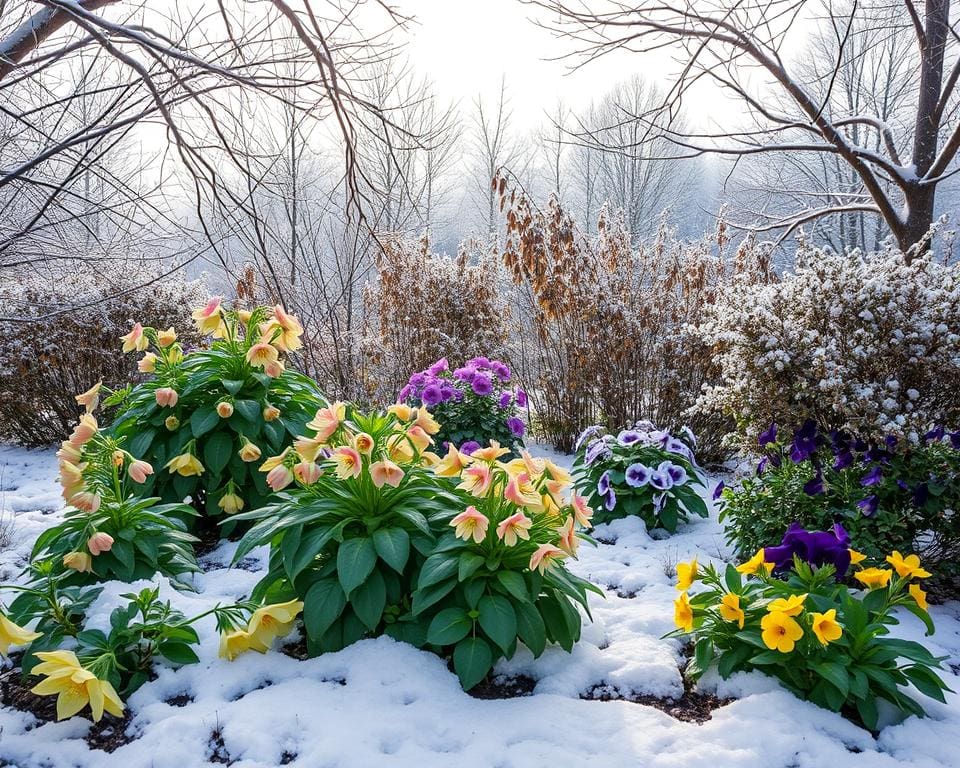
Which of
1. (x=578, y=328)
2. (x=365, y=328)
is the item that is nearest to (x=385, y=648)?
(x=578, y=328)

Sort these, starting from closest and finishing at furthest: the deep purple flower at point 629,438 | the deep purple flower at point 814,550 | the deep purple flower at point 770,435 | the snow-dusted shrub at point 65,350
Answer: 1. the deep purple flower at point 814,550
2. the deep purple flower at point 770,435
3. the deep purple flower at point 629,438
4. the snow-dusted shrub at point 65,350

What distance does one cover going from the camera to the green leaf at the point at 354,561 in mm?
2051

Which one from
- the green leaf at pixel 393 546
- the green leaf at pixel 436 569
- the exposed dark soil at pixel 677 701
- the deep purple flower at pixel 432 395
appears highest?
the deep purple flower at pixel 432 395

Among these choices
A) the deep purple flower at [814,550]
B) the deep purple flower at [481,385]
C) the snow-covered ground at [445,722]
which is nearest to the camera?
the snow-covered ground at [445,722]

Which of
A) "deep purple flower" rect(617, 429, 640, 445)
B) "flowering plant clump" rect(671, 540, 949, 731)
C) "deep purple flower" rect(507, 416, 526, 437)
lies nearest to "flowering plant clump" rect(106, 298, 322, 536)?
"deep purple flower" rect(507, 416, 526, 437)

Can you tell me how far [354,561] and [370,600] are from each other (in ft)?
0.46

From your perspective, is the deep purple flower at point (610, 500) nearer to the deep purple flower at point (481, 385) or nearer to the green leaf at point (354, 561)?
the deep purple flower at point (481, 385)

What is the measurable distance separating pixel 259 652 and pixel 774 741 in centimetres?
157

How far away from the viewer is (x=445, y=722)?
6.13 feet

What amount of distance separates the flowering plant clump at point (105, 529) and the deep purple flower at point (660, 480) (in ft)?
7.59

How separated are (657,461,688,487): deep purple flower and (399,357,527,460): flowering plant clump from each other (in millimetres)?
1160

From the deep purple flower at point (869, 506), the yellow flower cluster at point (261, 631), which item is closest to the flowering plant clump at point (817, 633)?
the deep purple flower at point (869, 506)

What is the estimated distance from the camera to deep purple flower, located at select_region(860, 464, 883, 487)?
270 centimetres

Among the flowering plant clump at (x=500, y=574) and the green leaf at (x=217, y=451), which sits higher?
the green leaf at (x=217, y=451)
